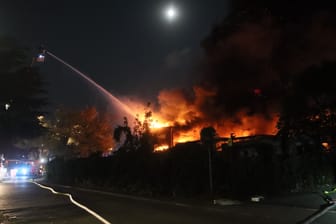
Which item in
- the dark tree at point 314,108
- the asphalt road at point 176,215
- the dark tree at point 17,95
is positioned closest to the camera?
the asphalt road at point 176,215

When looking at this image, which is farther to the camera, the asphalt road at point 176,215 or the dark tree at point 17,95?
the dark tree at point 17,95

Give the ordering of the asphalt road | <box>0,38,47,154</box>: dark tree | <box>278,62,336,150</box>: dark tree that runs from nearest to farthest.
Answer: the asphalt road < <box>278,62,336,150</box>: dark tree < <box>0,38,47,154</box>: dark tree

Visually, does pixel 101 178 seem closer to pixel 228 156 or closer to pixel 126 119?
pixel 126 119

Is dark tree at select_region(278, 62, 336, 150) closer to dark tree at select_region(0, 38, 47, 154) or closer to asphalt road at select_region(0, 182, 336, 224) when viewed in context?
asphalt road at select_region(0, 182, 336, 224)

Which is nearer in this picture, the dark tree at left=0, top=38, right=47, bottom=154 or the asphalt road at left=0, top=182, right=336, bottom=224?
the asphalt road at left=0, top=182, right=336, bottom=224

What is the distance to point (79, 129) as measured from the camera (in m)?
55.4

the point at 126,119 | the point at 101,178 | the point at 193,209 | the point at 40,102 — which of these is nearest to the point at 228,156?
the point at 193,209

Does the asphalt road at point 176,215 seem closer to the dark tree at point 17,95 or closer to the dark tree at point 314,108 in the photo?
the dark tree at point 314,108

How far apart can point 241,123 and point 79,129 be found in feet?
81.9

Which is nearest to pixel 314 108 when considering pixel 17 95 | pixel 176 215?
pixel 176 215

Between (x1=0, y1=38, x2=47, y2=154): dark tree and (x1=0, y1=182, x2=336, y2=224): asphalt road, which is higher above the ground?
(x1=0, y1=38, x2=47, y2=154): dark tree

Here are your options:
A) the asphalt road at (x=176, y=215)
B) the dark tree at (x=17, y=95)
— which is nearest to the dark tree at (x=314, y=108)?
the asphalt road at (x=176, y=215)

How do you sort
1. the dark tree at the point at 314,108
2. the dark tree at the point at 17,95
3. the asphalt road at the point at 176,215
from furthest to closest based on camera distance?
the dark tree at the point at 17,95, the dark tree at the point at 314,108, the asphalt road at the point at 176,215

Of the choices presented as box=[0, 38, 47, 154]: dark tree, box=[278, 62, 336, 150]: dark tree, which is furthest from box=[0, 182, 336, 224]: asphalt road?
box=[0, 38, 47, 154]: dark tree
